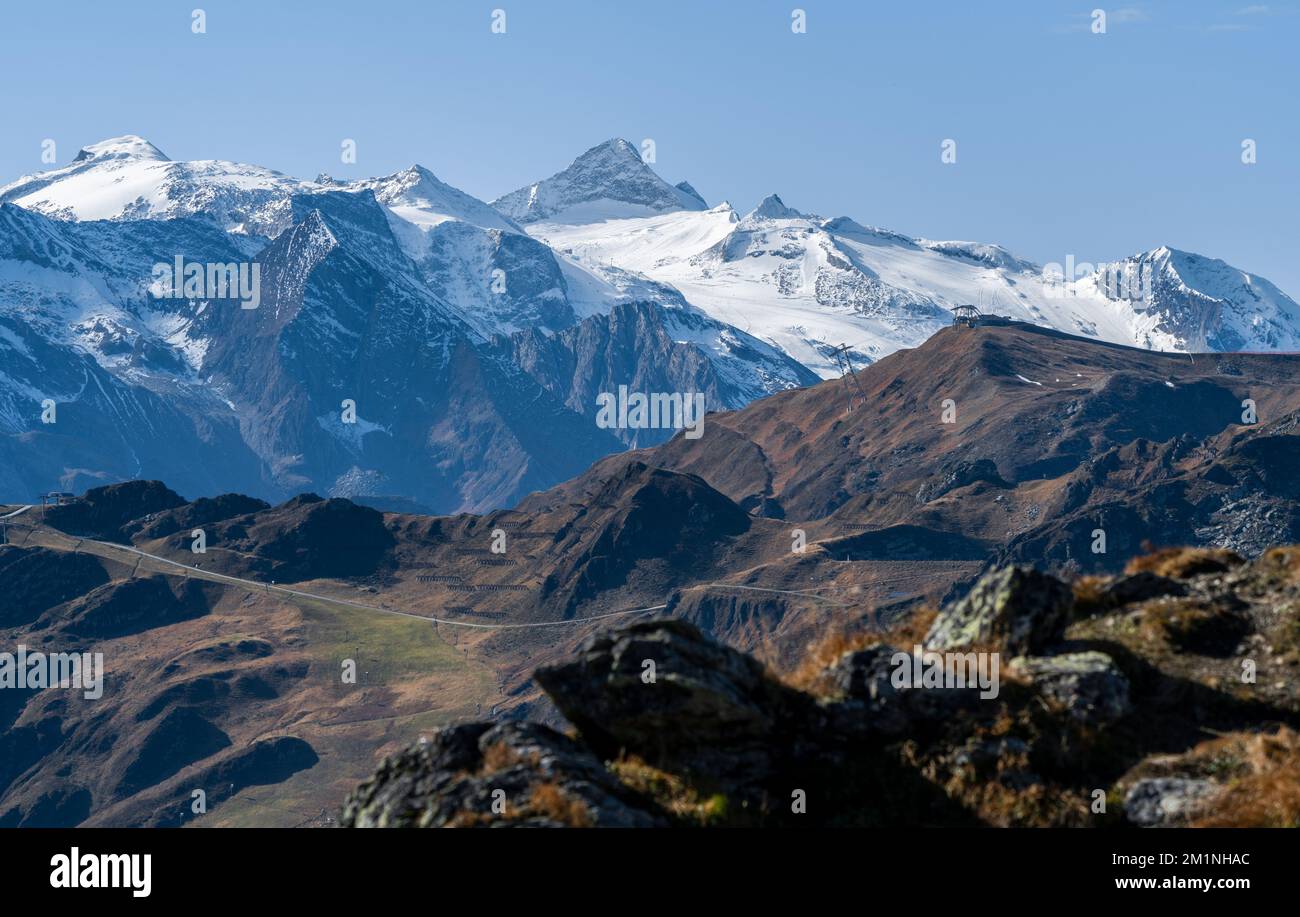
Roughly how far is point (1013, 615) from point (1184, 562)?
5.19m

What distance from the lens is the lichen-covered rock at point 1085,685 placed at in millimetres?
25094

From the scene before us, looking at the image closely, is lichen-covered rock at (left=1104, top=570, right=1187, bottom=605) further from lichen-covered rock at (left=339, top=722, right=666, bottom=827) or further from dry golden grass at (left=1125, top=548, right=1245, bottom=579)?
lichen-covered rock at (left=339, top=722, right=666, bottom=827)

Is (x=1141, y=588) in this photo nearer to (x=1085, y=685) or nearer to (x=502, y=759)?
(x=1085, y=685)

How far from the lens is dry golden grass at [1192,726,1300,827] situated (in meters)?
21.7

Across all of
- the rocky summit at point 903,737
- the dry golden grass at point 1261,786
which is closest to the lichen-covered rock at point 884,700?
the rocky summit at point 903,737

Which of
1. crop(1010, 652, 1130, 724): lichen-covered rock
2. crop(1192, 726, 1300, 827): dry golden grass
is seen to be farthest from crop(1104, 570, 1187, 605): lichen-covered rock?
crop(1192, 726, 1300, 827): dry golden grass

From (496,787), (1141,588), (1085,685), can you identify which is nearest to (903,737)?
(1085,685)

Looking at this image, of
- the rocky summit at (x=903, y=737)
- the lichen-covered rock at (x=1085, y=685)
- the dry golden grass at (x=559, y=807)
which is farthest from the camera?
the lichen-covered rock at (x=1085, y=685)

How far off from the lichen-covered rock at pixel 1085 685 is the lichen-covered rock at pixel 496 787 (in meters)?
6.47

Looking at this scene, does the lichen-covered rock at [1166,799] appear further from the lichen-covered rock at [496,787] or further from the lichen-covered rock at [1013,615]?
the lichen-covered rock at [496,787]
